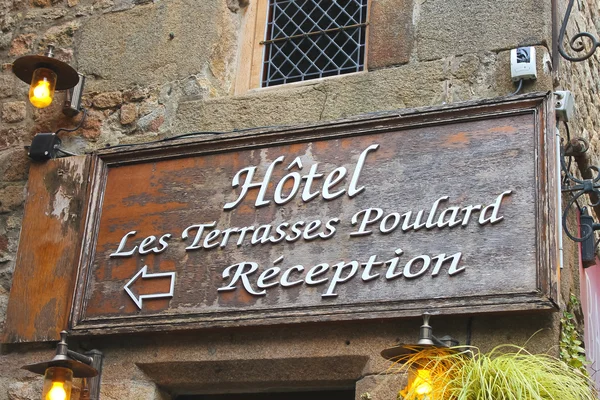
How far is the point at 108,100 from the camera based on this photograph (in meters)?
6.09

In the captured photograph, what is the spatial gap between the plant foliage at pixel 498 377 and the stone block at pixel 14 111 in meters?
2.96

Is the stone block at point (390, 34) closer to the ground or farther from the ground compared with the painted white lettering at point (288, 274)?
farther from the ground

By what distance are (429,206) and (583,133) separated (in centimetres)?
158

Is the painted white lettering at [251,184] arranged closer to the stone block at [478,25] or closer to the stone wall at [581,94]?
the stone block at [478,25]

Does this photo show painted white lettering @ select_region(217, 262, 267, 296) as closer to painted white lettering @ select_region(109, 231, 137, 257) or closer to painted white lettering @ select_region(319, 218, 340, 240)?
painted white lettering @ select_region(319, 218, 340, 240)

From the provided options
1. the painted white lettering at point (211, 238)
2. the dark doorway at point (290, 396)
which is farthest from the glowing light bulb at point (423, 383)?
the painted white lettering at point (211, 238)

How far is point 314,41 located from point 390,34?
55 cm

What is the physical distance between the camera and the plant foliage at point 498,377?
4105 mm

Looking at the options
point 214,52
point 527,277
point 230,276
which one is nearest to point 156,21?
point 214,52

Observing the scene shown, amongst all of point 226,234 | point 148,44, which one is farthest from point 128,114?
point 226,234

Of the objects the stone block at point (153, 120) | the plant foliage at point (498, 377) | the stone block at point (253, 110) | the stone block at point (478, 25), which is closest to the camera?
the plant foliage at point (498, 377)

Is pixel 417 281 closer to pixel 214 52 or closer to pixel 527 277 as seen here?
pixel 527 277

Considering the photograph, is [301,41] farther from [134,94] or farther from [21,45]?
[21,45]

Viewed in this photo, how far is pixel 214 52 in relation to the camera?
6.00 metres
